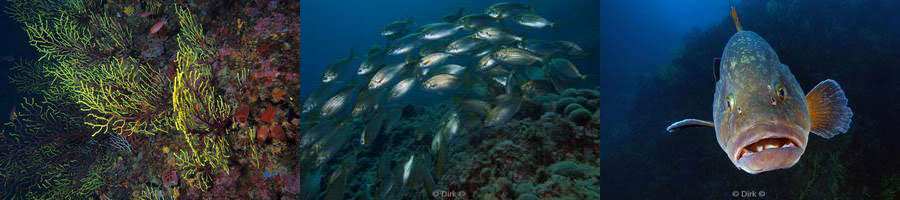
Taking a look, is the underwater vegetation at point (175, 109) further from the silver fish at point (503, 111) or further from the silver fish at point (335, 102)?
the silver fish at point (503, 111)

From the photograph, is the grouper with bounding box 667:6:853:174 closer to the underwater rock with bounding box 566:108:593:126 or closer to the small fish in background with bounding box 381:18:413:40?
the underwater rock with bounding box 566:108:593:126

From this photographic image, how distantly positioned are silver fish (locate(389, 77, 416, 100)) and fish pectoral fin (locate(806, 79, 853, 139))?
3.68 metres

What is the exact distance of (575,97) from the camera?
19.0ft

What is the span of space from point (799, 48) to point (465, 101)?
7119 millimetres

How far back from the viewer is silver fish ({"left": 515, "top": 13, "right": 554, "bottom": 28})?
578cm

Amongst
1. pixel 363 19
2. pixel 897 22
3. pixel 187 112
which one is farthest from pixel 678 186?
pixel 363 19

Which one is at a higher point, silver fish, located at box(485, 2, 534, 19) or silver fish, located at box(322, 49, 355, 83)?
silver fish, located at box(485, 2, 534, 19)

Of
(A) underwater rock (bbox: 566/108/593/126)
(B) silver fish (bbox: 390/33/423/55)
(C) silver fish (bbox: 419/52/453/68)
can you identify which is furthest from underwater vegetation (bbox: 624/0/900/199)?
(B) silver fish (bbox: 390/33/423/55)

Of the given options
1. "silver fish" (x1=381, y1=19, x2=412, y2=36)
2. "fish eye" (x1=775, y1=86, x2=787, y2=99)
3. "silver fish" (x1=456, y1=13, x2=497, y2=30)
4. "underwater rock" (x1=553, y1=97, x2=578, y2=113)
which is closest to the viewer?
"fish eye" (x1=775, y1=86, x2=787, y2=99)

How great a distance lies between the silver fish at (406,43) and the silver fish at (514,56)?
1232 millimetres

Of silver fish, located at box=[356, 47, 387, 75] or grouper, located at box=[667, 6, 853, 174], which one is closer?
grouper, located at box=[667, 6, 853, 174]

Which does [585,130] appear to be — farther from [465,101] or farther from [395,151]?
[395,151]

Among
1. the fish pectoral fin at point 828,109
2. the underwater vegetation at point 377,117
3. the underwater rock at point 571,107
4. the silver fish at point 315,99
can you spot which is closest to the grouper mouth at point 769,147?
the fish pectoral fin at point 828,109

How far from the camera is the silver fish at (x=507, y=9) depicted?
5.95 m
